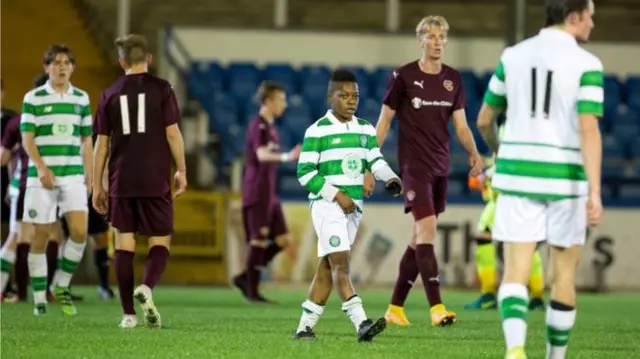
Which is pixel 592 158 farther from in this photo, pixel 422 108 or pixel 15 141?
pixel 15 141

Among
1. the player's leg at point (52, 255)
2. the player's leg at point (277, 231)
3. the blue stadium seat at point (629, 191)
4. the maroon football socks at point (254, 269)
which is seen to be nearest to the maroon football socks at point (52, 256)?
the player's leg at point (52, 255)

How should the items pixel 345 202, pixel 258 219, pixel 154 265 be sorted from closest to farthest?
pixel 345 202
pixel 154 265
pixel 258 219

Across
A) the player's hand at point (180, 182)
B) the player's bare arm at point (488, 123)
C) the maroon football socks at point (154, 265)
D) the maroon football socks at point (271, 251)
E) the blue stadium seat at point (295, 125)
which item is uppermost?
the player's bare arm at point (488, 123)

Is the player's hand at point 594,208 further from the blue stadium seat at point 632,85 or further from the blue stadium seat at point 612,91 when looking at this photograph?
the blue stadium seat at point 632,85

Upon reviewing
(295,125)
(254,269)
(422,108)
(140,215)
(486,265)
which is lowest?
(254,269)

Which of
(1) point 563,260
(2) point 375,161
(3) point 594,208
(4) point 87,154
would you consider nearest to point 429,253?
(2) point 375,161

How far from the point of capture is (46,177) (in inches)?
475

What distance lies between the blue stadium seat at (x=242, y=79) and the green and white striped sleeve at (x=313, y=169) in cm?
1250

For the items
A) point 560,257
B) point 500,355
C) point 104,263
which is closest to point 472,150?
point 500,355

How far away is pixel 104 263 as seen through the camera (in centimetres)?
1550

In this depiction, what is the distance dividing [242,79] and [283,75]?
0.63m

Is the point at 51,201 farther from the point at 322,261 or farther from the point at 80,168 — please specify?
the point at 322,261

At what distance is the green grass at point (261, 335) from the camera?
8742 mm

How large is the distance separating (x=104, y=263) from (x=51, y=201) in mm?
3126
